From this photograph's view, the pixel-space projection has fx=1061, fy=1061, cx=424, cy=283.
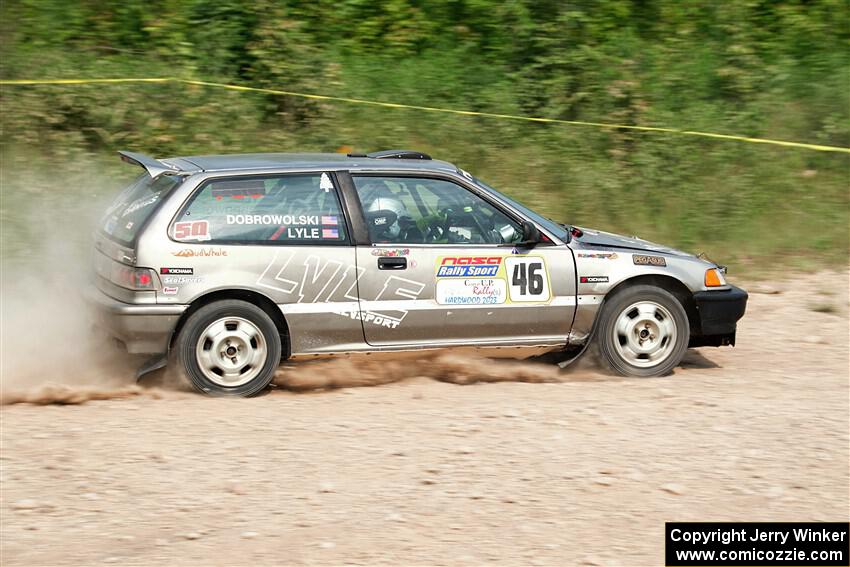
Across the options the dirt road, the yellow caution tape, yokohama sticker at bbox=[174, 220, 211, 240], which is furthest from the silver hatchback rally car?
the yellow caution tape

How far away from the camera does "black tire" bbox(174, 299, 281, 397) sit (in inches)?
278

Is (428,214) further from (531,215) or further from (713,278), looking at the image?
(713,278)

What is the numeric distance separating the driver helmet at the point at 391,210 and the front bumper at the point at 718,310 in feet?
7.37

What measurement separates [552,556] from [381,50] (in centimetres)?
1070

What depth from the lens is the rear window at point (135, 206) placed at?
7.16m

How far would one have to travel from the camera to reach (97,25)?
14.0 metres

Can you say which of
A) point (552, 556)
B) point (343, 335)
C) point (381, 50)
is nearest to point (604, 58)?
point (381, 50)

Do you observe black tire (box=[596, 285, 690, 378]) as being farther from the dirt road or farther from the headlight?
the headlight

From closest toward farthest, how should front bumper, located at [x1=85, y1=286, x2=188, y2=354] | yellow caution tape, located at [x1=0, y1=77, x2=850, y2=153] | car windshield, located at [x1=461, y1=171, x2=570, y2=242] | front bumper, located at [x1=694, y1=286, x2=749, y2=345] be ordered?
front bumper, located at [x1=85, y1=286, x2=188, y2=354]
car windshield, located at [x1=461, y1=171, x2=570, y2=242]
front bumper, located at [x1=694, y1=286, x2=749, y2=345]
yellow caution tape, located at [x1=0, y1=77, x2=850, y2=153]

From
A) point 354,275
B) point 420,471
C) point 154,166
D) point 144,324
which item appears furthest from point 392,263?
point 420,471

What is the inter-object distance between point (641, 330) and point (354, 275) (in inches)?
84.5

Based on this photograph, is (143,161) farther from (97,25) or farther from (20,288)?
(97,25)

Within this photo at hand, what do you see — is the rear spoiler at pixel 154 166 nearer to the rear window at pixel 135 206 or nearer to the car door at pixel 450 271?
the rear window at pixel 135 206

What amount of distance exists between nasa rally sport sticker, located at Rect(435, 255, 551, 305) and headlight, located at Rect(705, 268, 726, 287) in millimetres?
1244
